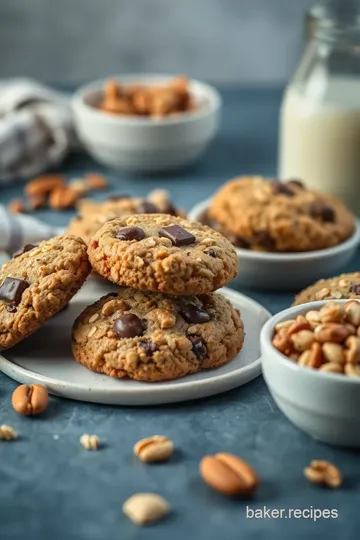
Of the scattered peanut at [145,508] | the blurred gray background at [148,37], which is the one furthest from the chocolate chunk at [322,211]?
the blurred gray background at [148,37]

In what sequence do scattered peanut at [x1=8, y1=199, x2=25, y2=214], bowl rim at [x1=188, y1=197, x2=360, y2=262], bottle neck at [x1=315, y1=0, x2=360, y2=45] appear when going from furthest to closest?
1. scattered peanut at [x1=8, y1=199, x2=25, y2=214]
2. bottle neck at [x1=315, y1=0, x2=360, y2=45]
3. bowl rim at [x1=188, y1=197, x2=360, y2=262]

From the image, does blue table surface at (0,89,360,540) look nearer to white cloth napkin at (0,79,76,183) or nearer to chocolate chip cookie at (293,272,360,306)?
chocolate chip cookie at (293,272,360,306)

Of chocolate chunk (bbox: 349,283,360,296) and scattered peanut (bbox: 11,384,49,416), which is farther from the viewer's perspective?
chocolate chunk (bbox: 349,283,360,296)

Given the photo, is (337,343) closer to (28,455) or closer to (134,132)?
(28,455)

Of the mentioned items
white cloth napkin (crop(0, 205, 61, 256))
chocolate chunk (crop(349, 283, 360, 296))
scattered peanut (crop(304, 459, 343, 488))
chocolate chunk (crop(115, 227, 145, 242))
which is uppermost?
chocolate chunk (crop(115, 227, 145, 242))

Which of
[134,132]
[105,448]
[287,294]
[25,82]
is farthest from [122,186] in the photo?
[105,448]

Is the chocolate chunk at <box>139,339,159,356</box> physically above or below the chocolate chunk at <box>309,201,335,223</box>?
above

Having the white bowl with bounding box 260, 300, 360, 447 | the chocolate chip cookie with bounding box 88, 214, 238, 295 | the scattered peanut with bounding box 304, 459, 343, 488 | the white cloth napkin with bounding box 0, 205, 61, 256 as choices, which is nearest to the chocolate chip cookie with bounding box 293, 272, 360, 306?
the chocolate chip cookie with bounding box 88, 214, 238, 295

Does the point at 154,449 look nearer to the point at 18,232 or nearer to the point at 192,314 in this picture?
the point at 192,314
